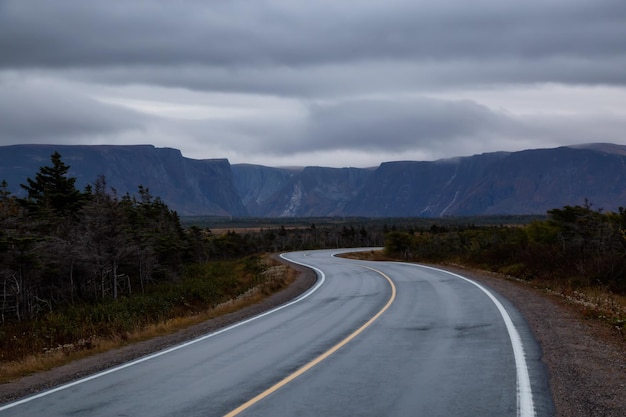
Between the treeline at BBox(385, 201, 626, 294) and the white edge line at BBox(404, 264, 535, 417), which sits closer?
the white edge line at BBox(404, 264, 535, 417)

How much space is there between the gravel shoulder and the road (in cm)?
33

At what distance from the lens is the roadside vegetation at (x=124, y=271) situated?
1923cm

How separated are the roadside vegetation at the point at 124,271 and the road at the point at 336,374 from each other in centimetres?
274

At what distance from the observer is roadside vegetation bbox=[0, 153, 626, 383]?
19.2 metres

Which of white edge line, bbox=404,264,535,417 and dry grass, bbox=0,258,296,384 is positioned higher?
white edge line, bbox=404,264,535,417

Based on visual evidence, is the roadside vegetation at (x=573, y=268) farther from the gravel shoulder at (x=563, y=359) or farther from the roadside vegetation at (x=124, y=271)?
the gravel shoulder at (x=563, y=359)

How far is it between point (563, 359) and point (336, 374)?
3.90 metres

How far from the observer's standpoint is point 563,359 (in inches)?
420

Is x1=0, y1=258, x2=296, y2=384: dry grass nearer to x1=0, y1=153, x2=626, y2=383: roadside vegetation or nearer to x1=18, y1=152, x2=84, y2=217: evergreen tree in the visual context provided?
x1=0, y1=153, x2=626, y2=383: roadside vegetation

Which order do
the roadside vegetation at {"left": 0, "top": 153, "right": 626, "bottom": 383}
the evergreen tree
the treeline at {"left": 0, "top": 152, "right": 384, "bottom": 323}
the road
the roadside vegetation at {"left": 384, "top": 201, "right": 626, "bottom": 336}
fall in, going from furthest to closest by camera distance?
the evergreen tree, the treeline at {"left": 0, "top": 152, "right": 384, "bottom": 323}, the roadside vegetation at {"left": 0, "top": 153, "right": 626, "bottom": 383}, the roadside vegetation at {"left": 384, "top": 201, "right": 626, "bottom": 336}, the road

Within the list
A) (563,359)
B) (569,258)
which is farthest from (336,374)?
(569,258)

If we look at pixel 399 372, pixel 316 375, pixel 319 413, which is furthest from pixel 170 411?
pixel 399 372

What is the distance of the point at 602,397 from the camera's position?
26.7 feet

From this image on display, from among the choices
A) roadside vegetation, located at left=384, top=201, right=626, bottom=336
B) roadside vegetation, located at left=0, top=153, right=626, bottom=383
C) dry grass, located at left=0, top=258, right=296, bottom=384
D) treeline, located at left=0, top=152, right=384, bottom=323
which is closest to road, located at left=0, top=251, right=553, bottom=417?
dry grass, located at left=0, top=258, right=296, bottom=384
